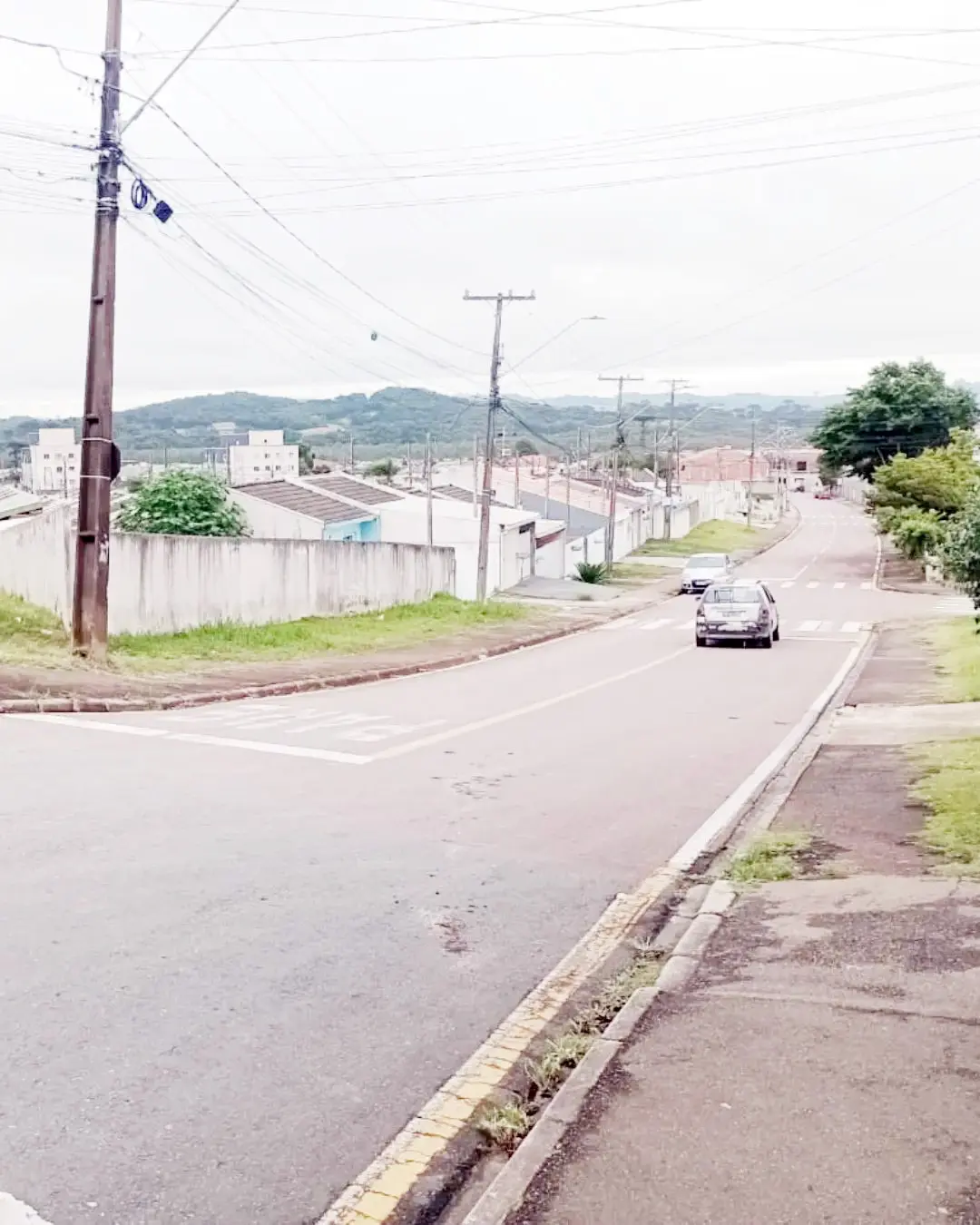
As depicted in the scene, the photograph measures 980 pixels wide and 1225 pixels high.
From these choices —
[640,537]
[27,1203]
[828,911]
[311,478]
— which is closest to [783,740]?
[828,911]

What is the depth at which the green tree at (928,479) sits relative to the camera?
2388 inches

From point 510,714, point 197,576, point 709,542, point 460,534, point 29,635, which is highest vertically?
point 709,542

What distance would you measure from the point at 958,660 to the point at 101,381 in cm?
1707

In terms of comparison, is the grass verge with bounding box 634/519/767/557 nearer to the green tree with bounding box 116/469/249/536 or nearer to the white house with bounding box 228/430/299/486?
the white house with bounding box 228/430/299/486

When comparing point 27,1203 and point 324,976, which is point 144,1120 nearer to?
point 27,1203

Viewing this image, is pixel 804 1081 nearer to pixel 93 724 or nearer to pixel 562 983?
pixel 562 983

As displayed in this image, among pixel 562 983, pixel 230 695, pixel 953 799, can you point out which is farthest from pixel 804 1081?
pixel 230 695

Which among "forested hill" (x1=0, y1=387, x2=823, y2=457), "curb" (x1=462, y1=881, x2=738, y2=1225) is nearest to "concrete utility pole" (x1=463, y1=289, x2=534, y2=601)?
"curb" (x1=462, y1=881, x2=738, y2=1225)

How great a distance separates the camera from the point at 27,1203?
4.17 meters

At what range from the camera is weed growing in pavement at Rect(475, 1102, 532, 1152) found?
4758 mm

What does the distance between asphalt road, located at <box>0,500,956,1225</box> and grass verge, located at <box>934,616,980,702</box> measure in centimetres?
532

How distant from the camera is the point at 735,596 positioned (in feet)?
106

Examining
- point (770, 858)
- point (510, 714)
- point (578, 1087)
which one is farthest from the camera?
point (510, 714)

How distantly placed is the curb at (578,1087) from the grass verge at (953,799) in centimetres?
216
